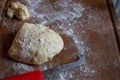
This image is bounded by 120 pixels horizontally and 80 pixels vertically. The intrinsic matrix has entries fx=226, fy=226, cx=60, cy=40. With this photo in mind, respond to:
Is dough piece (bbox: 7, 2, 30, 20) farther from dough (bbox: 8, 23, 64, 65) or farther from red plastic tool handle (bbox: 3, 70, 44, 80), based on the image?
red plastic tool handle (bbox: 3, 70, 44, 80)

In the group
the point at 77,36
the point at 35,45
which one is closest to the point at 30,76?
the point at 35,45

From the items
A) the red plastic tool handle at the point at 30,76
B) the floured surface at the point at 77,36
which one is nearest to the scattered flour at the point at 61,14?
the floured surface at the point at 77,36

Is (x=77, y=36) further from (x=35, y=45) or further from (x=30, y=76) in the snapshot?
(x=30, y=76)

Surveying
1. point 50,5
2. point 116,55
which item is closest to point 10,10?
point 50,5

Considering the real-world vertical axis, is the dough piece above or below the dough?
above

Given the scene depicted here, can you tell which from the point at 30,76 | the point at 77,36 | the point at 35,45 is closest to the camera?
the point at 30,76

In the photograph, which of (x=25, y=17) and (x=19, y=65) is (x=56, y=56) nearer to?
(x=19, y=65)

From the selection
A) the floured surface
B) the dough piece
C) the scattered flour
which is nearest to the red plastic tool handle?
the floured surface

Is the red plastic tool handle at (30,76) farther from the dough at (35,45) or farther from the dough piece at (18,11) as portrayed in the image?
the dough piece at (18,11)
